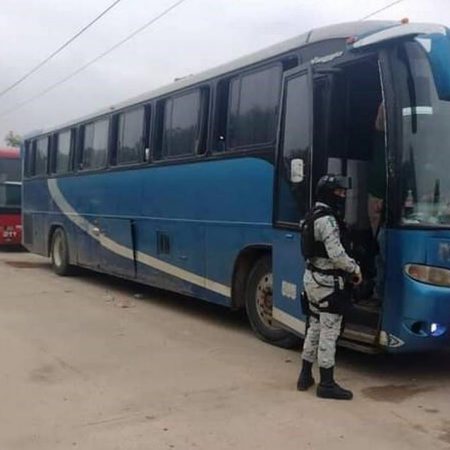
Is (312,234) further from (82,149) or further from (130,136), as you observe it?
(82,149)

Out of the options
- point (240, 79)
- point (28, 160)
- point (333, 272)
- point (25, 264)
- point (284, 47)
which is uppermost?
point (284, 47)

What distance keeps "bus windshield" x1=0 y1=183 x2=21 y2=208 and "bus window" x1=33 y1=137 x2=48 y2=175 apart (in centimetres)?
536

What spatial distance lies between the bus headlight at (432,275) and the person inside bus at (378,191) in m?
0.34

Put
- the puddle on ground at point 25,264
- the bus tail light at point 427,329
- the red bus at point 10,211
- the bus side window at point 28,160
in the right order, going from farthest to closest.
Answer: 1. the red bus at point 10,211
2. the puddle on ground at point 25,264
3. the bus side window at point 28,160
4. the bus tail light at point 427,329

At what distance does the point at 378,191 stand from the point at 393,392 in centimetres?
179

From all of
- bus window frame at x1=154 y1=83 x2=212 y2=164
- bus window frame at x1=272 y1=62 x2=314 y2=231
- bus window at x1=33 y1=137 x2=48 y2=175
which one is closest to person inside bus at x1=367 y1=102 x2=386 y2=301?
bus window frame at x1=272 y1=62 x2=314 y2=231

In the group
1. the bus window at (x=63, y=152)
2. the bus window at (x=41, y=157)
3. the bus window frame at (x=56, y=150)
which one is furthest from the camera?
the bus window at (x=41, y=157)

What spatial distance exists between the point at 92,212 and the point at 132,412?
7926 mm

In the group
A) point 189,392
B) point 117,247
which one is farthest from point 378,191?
point 117,247

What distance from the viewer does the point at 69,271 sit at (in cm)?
1503

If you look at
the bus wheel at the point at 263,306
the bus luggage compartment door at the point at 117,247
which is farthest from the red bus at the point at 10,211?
the bus wheel at the point at 263,306

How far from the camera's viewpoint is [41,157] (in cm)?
1612

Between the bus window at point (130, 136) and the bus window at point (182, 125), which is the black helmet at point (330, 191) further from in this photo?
the bus window at point (130, 136)

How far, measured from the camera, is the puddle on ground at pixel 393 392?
5836 millimetres
